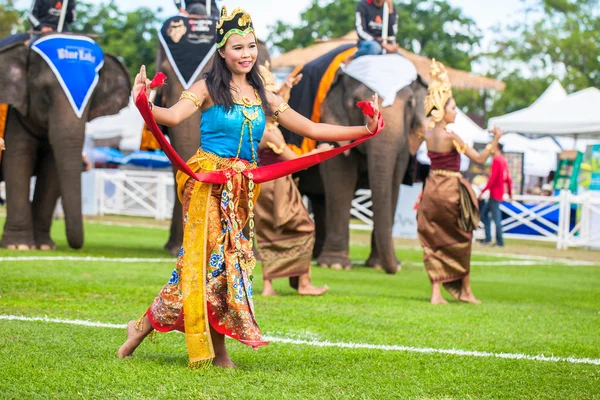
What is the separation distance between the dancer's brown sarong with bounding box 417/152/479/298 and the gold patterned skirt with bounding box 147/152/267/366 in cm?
402

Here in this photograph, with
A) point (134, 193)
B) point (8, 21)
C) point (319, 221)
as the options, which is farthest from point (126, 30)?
point (319, 221)

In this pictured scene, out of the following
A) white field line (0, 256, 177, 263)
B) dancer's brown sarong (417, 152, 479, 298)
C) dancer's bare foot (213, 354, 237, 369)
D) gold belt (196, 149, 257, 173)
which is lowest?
white field line (0, 256, 177, 263)

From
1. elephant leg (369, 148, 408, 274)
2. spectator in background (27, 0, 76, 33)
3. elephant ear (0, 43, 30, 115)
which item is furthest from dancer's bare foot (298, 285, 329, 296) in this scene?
spectator in background (27, 0, 76, 33)

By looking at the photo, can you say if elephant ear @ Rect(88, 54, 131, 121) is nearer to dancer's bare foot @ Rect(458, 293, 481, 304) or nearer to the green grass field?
the green grass field

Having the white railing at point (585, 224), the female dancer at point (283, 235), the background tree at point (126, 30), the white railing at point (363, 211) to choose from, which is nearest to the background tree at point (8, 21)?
the background tree at point (126, 30)

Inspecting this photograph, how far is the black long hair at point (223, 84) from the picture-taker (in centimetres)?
588

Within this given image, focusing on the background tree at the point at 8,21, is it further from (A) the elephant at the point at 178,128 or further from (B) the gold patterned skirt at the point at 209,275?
(B) the gold patterned skirt at the point at 209,275

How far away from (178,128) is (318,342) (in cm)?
670

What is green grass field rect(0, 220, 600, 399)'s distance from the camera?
17.8 ft

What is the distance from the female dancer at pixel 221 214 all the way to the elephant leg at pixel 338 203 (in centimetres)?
775

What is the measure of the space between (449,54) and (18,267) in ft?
127

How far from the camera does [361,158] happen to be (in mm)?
14125

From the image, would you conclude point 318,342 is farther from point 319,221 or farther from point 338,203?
point 319,221

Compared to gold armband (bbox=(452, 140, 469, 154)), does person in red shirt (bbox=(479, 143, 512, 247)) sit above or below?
below
